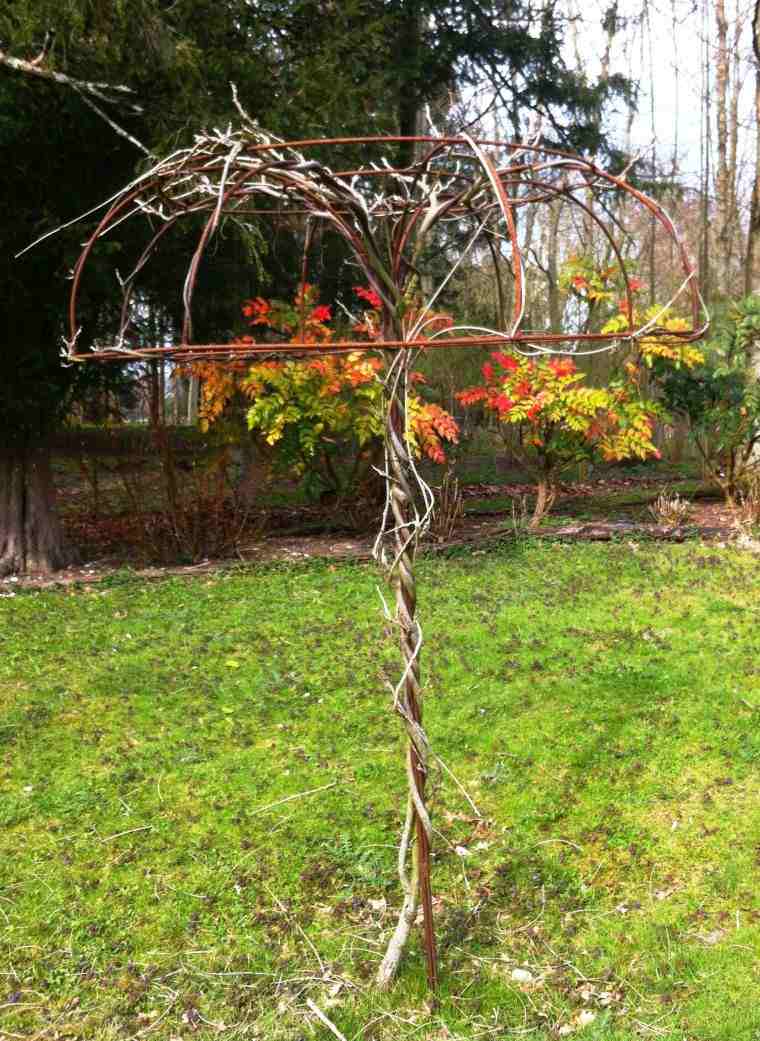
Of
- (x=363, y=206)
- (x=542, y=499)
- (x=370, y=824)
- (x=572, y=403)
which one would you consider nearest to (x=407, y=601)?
(x=363, y=206)

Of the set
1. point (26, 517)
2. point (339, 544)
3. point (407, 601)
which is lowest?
point (339, 544)

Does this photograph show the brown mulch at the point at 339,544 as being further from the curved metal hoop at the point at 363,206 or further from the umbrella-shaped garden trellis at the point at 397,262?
the curved metal hoop at the point at 363,206

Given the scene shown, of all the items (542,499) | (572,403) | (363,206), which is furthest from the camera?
(542,499)

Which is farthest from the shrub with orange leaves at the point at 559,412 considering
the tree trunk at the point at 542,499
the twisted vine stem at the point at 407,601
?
the twisted vine stem at the point at 407,601

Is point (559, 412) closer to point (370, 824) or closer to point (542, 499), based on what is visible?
point (542, 499)

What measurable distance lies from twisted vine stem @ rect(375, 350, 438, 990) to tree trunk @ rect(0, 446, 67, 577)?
18.9 feet

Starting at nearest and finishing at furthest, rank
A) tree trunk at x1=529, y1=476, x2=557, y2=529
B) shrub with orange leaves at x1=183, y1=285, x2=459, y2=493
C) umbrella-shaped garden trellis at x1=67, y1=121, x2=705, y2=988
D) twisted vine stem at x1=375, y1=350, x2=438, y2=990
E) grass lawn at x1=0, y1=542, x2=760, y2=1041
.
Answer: umbrella-shaped garden trellis at x1=67, y1=121, x2=705, y2=988 < twisted vine stem at x1=375, y1=350, x2=438, y2=990 < grass lawn at x1=0, y1=542, x2=760, y2=1041 < shrub with orange leaves at x1=183, y1=285, x2=459, y2=493 < tree trunk at x1=529, y1=476, x2=557, y2=529

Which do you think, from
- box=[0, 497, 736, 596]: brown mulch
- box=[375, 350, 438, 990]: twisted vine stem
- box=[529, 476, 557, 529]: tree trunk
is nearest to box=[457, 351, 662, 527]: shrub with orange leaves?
box=[529, 476, 557, 529]: tree trunk

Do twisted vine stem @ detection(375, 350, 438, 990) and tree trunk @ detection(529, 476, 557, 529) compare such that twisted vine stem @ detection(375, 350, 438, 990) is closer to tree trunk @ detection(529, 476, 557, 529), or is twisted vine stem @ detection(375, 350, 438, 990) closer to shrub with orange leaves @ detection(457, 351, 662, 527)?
shrub with orange leaves @ detection(457, 351, 662, 527)

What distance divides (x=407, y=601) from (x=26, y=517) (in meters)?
5.95

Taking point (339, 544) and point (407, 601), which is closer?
point (407, 601)

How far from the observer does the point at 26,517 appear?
7.68m

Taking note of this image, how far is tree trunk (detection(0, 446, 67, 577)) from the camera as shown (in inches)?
300

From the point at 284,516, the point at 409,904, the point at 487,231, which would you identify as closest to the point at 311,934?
the point at 409,904
